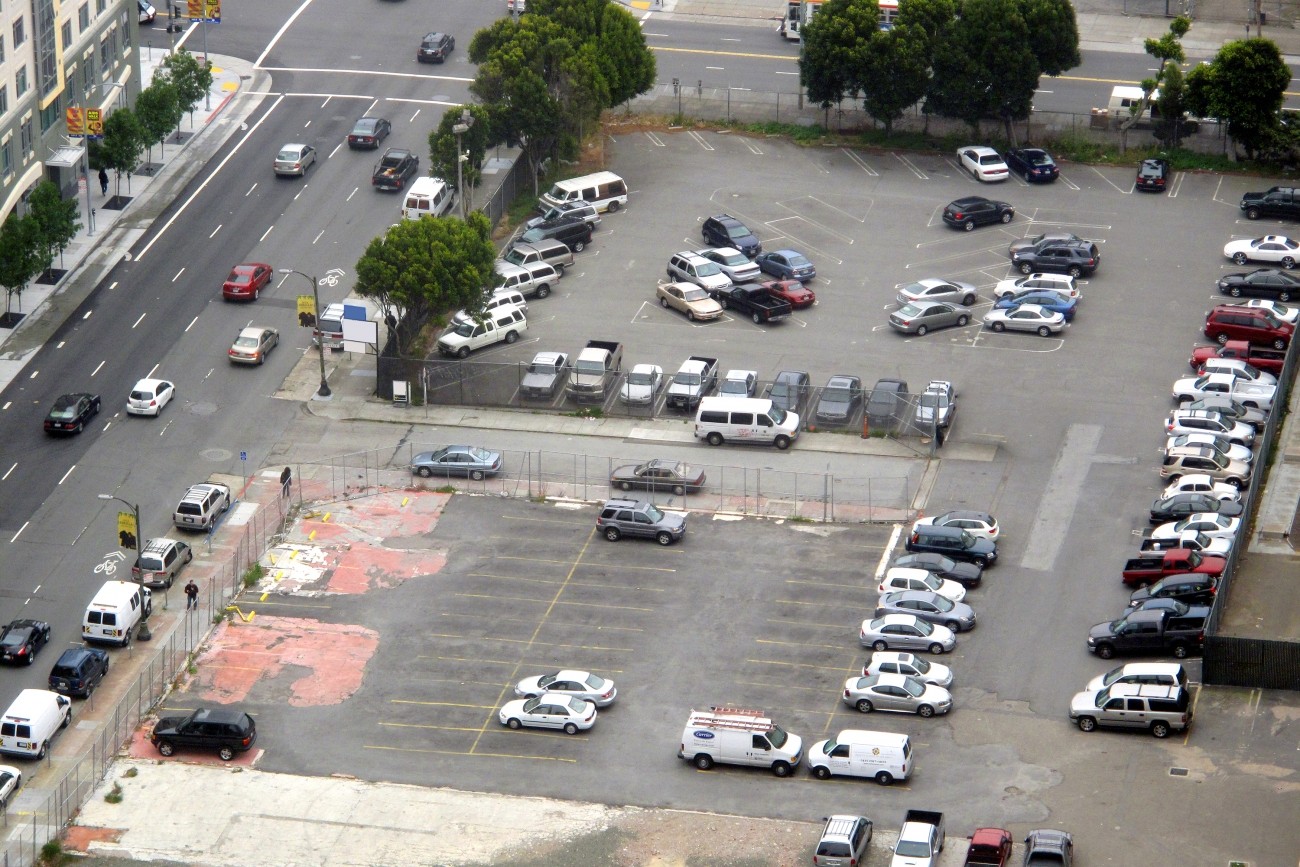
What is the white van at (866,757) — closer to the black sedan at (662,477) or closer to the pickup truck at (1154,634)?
the pickup truck at (1154,634)

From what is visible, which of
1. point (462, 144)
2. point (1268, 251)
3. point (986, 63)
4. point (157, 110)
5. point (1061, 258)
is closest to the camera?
point (1061, 258)

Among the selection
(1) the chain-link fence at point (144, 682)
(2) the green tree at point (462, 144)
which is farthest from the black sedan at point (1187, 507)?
(2) the green tree at point (462, 144)

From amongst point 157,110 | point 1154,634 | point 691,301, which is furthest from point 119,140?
point 1154,634

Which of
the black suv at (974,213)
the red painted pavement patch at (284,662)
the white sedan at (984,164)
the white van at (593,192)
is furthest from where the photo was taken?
the white sedan at (984,164)

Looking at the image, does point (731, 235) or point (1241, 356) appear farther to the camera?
point (731, 235)

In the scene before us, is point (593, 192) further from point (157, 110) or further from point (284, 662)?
point (284, 662)

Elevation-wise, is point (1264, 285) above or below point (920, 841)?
above

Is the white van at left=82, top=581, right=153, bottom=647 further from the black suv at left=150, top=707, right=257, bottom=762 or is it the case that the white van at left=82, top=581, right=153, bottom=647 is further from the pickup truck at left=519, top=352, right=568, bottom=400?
the pickup truck at left=519, top=352, right=568, bottom=400

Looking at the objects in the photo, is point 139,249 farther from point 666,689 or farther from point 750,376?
point 666,689
